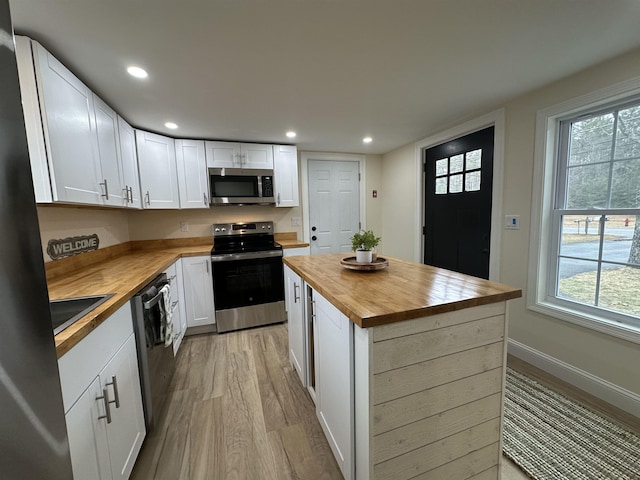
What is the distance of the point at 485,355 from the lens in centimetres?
116

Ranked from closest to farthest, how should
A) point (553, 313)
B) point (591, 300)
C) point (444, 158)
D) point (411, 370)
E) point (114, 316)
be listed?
point (411, 370) → point (114, 316) → point (591, 300) → point (553, 313) → point (444, 158)

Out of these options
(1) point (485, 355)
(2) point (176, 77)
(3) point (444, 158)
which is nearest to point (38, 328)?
(1) point (485, 355)

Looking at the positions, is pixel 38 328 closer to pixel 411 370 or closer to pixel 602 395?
pixel 411 370

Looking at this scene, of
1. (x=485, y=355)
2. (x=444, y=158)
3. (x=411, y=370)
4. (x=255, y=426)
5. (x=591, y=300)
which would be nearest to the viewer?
(x=411, y=370)

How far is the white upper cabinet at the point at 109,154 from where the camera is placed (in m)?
1.91

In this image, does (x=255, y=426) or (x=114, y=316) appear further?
(x=255, y=426)

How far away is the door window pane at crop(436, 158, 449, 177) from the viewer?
10.00 ft

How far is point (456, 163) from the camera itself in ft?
9.54

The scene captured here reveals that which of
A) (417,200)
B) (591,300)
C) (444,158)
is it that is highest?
(444,158)

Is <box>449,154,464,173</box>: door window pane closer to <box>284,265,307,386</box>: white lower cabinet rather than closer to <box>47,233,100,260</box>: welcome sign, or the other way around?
<box>284,265,307,386</box>: white lower cabinet

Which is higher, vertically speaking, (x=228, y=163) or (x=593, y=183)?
(x=228, y=163)

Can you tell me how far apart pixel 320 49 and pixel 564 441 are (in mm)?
2564

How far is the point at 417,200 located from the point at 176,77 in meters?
2.86

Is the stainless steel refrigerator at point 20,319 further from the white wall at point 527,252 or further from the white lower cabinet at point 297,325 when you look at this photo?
the white wall at point 527,252
